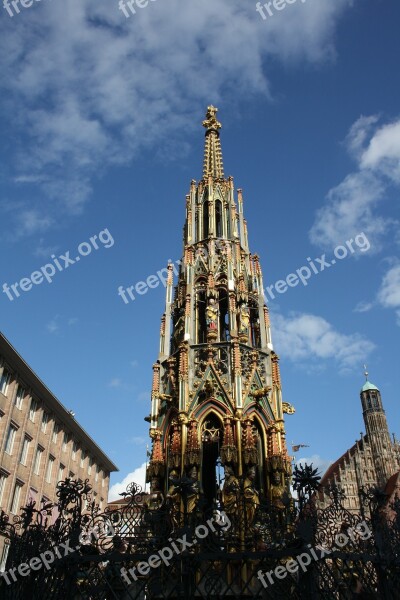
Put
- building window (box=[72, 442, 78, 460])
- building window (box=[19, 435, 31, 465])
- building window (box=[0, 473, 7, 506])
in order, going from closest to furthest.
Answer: building window (box=[0, 473, 7, 506]) → building window (box=[19, 435, 31, 465]) → building window (box=[72, 442, 78, 460])

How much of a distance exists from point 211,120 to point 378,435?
43.3m

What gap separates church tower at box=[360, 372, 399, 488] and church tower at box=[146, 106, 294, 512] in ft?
126

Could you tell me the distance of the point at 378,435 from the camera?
2251 inches

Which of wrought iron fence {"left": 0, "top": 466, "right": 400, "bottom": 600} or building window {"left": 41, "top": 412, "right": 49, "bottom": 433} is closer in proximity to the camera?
wrought iron fence {"left": 0, "top": 466, "right": 400, "bottom": 600}

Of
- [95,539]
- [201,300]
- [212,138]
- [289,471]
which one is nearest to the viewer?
[95,539]

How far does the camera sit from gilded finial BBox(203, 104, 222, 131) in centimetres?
2747

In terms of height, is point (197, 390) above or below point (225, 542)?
above

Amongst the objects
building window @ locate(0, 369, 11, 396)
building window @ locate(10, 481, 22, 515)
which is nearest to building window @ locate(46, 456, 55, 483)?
building window @ locate(10, 481, 22, 515)

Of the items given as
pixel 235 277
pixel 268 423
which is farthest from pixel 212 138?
pixel 268 423

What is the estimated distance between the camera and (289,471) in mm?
17234

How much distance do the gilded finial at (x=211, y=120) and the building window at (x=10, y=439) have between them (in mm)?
21375

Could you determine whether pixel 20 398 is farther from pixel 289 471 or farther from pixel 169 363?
Result: pixel 289 471

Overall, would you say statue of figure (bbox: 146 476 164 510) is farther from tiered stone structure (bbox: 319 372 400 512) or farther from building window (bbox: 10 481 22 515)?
tiered stone structure (bbox: 319 372 400 512)

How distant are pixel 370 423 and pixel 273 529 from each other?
180 ft
